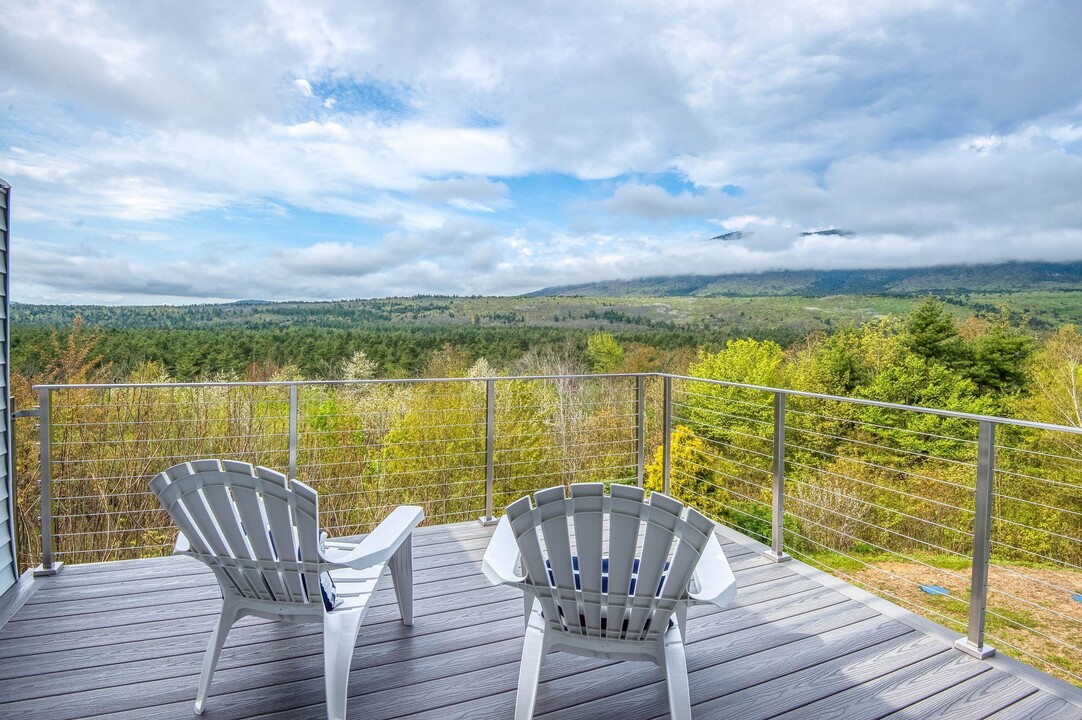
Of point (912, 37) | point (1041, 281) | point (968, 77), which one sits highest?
point (968, 77)

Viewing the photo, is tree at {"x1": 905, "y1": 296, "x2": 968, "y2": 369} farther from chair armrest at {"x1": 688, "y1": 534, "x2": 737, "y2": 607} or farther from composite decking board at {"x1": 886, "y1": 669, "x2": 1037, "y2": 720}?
chair armrest at {"x1": 688, "y1": 534, "x2": 737, "y2": 607}

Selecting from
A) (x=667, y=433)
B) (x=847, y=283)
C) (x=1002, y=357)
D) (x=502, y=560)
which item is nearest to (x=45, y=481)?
(x=502, y=560)

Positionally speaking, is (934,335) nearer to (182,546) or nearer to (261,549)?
(261,549)

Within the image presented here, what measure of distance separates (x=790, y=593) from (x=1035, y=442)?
58.7ft

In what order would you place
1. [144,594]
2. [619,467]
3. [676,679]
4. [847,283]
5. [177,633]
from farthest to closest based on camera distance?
[847,283] < [619,467] < [144,594] < [177,633] < [676,679]

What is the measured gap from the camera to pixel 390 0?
23.7 ft

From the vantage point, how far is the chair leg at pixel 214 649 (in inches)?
76.5

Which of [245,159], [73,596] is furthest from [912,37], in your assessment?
[73,596]

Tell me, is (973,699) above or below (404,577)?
below

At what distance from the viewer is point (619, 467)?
436 centimetres

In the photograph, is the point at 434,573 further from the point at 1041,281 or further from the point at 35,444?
the point at 1041,281

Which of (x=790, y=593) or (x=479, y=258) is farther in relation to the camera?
(x=479, y=258)

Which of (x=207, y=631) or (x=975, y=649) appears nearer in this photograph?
(x=975, y=649)

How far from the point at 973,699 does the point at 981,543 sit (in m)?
0.57
